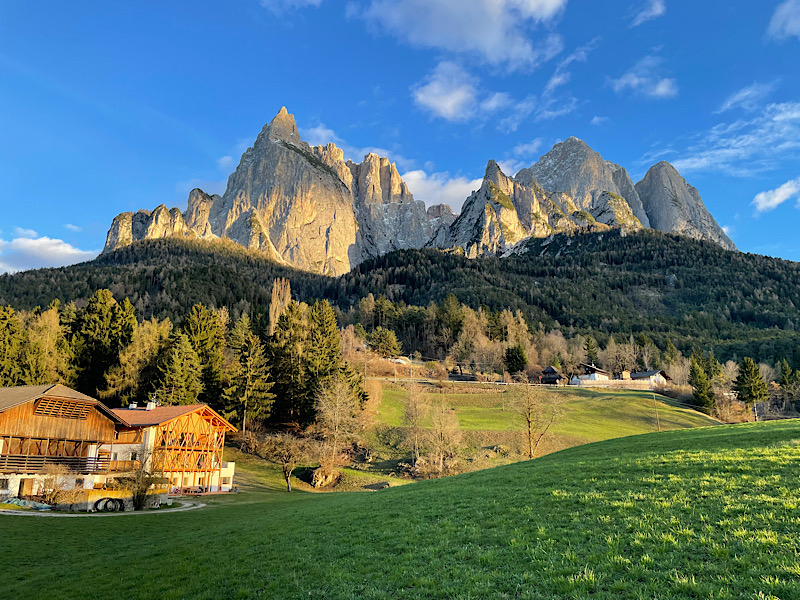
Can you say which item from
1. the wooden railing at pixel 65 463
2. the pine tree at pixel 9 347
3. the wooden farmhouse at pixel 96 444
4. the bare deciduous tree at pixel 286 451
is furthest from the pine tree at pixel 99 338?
the bare deciduous tree at pixel 286 451

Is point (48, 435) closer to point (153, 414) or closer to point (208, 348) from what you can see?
point (153, 414)

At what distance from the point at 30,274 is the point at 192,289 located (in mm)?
60788

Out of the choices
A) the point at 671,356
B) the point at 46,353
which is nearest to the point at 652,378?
the point at 671,356

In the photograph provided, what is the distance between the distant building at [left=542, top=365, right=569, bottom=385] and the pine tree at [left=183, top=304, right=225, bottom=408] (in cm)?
8261

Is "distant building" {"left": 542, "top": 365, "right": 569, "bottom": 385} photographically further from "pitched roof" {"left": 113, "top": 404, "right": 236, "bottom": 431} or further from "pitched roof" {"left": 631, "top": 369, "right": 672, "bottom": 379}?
"pitched roof" {"left": 113, "top": 404, "right": 236, "bottom": 431}

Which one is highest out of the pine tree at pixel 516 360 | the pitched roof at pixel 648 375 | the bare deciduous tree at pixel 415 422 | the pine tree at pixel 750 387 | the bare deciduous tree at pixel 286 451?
the pine tree at pixel 516 360

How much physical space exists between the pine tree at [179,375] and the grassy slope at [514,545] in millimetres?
41423

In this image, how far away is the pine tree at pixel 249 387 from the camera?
6831cm

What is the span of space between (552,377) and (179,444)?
319 feet

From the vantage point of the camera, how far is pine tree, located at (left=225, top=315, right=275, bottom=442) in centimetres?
6831

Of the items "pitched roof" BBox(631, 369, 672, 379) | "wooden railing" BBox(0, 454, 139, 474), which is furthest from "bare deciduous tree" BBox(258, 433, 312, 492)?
"pitched roof" BBox(631, 369, 672, 379)

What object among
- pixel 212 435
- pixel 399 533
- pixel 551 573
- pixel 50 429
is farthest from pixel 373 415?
pixel 551 573

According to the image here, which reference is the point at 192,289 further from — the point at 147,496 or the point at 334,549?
the point at 334,549

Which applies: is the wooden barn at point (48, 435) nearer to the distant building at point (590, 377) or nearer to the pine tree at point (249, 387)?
the pine tree at point (249, 387)
